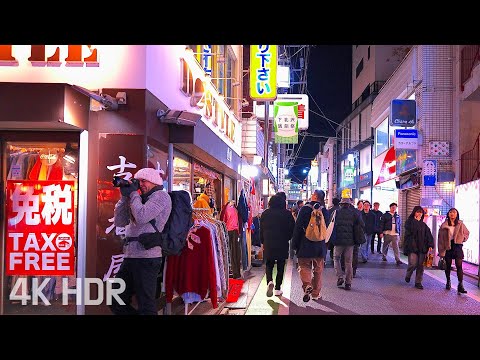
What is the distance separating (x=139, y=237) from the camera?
597 cm

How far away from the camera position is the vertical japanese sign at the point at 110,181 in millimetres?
7410

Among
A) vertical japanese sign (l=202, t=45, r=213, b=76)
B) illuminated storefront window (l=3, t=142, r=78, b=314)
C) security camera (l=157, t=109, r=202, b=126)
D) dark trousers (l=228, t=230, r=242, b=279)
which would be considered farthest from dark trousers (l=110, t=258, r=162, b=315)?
vertical japanese sign (l=202, t=45, r=213, b=76)

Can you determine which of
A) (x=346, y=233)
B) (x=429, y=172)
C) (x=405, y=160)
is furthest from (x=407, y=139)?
(x=346, y=233)

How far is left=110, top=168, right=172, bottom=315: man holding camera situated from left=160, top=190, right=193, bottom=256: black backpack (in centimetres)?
17

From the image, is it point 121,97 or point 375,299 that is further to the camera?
point 375,299

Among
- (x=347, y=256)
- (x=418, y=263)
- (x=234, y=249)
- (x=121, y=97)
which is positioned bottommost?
(x=418, y=263)

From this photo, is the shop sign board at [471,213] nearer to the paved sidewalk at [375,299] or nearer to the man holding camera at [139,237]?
the paved sidewalk at [375,299]

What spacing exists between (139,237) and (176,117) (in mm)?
2900

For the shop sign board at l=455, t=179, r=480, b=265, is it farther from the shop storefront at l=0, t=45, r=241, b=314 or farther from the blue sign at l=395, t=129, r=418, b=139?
the shop storefront at l=0, t=45, r=241, b=314

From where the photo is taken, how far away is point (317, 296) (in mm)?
10352

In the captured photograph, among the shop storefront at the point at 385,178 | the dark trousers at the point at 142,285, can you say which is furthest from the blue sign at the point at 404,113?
the dark trousers at the point at 142,285

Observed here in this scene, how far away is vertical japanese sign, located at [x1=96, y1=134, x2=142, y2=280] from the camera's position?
7410 millimetres

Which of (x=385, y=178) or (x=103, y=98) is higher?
(x=103, y=98)

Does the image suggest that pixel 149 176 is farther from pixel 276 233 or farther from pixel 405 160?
pixel 405 160
